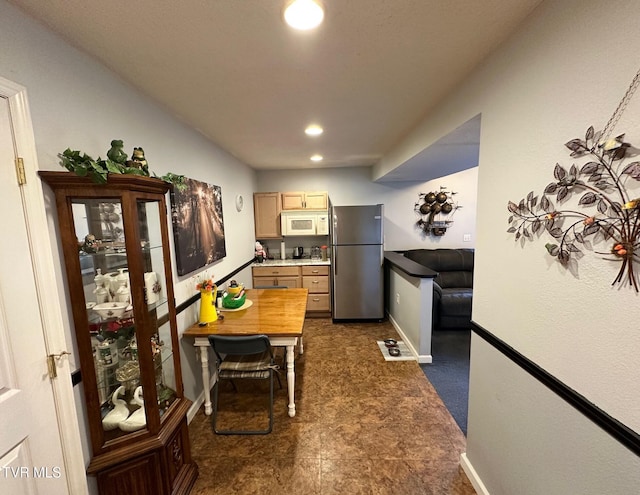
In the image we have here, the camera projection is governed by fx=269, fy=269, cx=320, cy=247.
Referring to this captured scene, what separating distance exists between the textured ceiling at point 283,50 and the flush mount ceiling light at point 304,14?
4 cm

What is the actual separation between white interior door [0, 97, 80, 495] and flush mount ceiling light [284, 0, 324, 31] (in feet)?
→ 3.54

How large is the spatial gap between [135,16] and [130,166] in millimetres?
614

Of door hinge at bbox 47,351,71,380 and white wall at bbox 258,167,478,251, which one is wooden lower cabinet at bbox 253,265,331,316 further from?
door hinge at bbox 47,351,71,380

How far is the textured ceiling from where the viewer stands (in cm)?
102

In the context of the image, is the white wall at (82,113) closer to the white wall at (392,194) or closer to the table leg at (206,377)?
the table leg at (206,377)

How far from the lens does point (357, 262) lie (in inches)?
156

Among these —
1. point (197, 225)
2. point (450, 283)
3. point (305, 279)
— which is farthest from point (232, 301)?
point (450, 283)

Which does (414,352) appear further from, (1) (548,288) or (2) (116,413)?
(2) (116,413)

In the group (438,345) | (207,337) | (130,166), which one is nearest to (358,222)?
(438,345)

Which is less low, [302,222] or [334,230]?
[302,222]

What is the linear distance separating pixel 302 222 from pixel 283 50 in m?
3.25

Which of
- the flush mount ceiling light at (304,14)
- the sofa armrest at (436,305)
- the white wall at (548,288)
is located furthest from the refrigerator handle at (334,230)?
the flush mount ceiling light at (304,14)

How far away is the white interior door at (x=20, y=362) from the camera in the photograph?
3.14 feet

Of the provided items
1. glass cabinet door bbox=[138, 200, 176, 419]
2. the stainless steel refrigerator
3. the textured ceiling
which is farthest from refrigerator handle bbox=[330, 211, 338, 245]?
glass cabinet door bbox=[138, 200, 176, 419]
